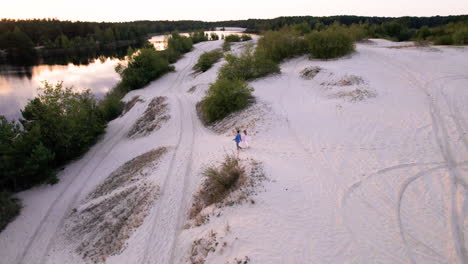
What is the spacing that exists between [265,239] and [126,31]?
107912 millimetres

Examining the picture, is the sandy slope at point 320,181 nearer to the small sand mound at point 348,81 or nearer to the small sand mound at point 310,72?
the small sand mound at point 348,81

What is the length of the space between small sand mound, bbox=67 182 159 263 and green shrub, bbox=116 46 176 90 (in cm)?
2698

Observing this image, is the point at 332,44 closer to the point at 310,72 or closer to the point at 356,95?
the point at 310,72

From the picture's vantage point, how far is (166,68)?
138 ft

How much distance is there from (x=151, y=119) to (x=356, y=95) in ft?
54.0

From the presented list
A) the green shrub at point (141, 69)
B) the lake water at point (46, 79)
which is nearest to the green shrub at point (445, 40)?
the green shrub at point (141, 69)

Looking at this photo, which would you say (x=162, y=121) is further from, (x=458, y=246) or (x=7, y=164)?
(x=458, y=246)

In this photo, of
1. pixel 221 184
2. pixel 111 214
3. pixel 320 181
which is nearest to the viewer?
pixel 221 184

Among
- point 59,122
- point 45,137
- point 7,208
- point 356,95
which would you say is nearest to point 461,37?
point 356,95

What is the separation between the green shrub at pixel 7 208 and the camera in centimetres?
1313

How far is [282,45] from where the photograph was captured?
1267 inches

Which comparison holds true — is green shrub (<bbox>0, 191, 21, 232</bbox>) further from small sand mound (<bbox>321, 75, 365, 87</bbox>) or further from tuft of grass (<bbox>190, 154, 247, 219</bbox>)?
small sand mound (<bbox>321, 75, 365, 87</bbox>)

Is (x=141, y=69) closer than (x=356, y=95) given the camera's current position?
No

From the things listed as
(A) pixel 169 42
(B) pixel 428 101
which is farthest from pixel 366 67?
(A) pixel 169 42
